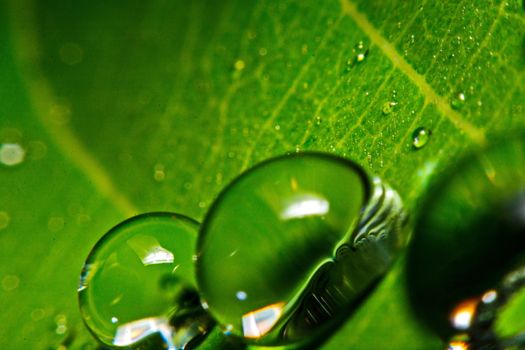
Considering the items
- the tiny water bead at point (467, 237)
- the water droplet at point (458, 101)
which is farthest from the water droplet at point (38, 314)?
the water droplet at point (458, 101)

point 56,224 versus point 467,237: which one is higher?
point 56,224

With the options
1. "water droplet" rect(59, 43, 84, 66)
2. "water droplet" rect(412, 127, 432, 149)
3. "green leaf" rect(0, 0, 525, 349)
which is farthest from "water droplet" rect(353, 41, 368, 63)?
"water droplet" rect(59, 43, 84, 66)

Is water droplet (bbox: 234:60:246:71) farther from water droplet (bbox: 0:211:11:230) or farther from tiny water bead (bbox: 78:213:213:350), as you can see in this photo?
water droplet (bbox: 0:211:11:230)

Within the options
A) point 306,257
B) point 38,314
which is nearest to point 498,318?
point 306,257

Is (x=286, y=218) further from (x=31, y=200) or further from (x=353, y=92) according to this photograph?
(x=31, y=200)

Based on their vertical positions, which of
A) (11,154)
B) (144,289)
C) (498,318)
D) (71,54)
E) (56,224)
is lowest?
(498,318)

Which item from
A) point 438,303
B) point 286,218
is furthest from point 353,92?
point 438,303

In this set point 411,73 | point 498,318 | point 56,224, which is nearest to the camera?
point 498,318

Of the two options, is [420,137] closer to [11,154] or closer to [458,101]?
[458,101]
